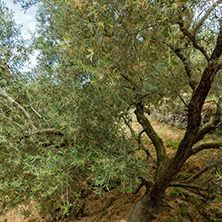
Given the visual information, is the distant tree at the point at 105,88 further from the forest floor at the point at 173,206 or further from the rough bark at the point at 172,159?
the forest floor at the point at 173,206

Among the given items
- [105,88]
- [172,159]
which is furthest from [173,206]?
[105,88]

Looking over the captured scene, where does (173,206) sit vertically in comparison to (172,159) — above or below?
below

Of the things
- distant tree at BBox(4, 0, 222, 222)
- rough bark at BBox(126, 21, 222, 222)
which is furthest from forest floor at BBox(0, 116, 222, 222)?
distant tree at BBox(4, 0, 222, 222)

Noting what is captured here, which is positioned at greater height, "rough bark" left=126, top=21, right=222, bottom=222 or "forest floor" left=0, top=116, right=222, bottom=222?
"rough bark" left=126, top=21, right=222, bottom=222

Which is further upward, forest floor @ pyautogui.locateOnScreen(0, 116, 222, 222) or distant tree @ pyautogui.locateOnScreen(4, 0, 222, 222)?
distant tree @ pyautogui.locateOnScreen(4, 0, 222, 222)

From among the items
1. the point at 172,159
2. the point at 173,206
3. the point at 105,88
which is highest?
the point at 105,88

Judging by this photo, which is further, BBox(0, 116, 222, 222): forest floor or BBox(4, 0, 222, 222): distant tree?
BBox(0, 116, 222, 222): forest floor

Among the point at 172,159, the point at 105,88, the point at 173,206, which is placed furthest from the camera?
the point at 173,206

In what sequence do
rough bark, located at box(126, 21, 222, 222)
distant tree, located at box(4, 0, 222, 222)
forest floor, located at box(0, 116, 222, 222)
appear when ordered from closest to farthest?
distant tree, located at box(4, 0, 222, 222) < rough bark, located at box(126, 21, 222, 222) < forest floor, located at box(0, 116, 222, 222)

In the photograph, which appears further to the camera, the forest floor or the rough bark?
the forest floor

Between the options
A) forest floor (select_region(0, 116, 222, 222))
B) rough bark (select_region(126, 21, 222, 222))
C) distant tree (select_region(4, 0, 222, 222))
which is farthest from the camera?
forest floor (select_region(0, 116, 222, 222))

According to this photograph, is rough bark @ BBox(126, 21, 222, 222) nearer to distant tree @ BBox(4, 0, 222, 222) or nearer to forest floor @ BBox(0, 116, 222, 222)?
distant tree @ BBox(4, 0, 222, 222)

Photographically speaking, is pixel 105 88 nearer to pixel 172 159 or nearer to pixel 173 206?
pixel 172 159

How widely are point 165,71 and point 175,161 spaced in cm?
299
